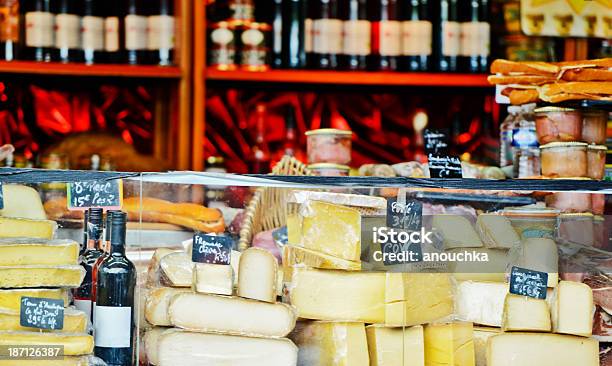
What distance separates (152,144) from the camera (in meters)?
3.19

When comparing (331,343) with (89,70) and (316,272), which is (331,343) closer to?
(316,272)

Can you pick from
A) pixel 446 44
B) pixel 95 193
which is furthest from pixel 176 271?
pixel 446 44

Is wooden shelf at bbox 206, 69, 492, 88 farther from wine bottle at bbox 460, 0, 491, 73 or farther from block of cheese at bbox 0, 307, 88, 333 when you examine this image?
block of cheese at bbox 0, 307, 88, 333

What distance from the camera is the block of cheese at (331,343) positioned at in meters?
1.34

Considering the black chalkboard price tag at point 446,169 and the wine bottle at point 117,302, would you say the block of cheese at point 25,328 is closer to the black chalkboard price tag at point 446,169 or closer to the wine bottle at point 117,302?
the wine bottle at point 117,302

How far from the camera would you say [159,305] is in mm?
1347

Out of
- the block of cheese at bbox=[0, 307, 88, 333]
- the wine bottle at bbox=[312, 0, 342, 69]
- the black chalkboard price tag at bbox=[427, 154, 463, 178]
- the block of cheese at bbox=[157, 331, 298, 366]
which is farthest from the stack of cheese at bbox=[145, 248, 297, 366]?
the wine bottle at bbox=[312, 0, 342, 69]

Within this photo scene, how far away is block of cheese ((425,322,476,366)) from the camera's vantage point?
137cm

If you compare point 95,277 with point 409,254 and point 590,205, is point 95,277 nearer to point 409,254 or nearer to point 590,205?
point 409,254

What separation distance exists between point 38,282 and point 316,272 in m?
0.38

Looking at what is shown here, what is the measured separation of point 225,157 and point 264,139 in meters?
0.15

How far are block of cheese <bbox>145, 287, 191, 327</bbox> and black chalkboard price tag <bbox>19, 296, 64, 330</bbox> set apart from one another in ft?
0.39

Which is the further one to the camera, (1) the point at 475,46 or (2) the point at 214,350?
(1) the point at 475,46

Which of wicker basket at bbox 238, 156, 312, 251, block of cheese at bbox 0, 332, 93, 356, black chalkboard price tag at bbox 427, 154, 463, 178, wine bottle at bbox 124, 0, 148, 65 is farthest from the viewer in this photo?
wine bottle at bbox 124, 0, 148, 65
